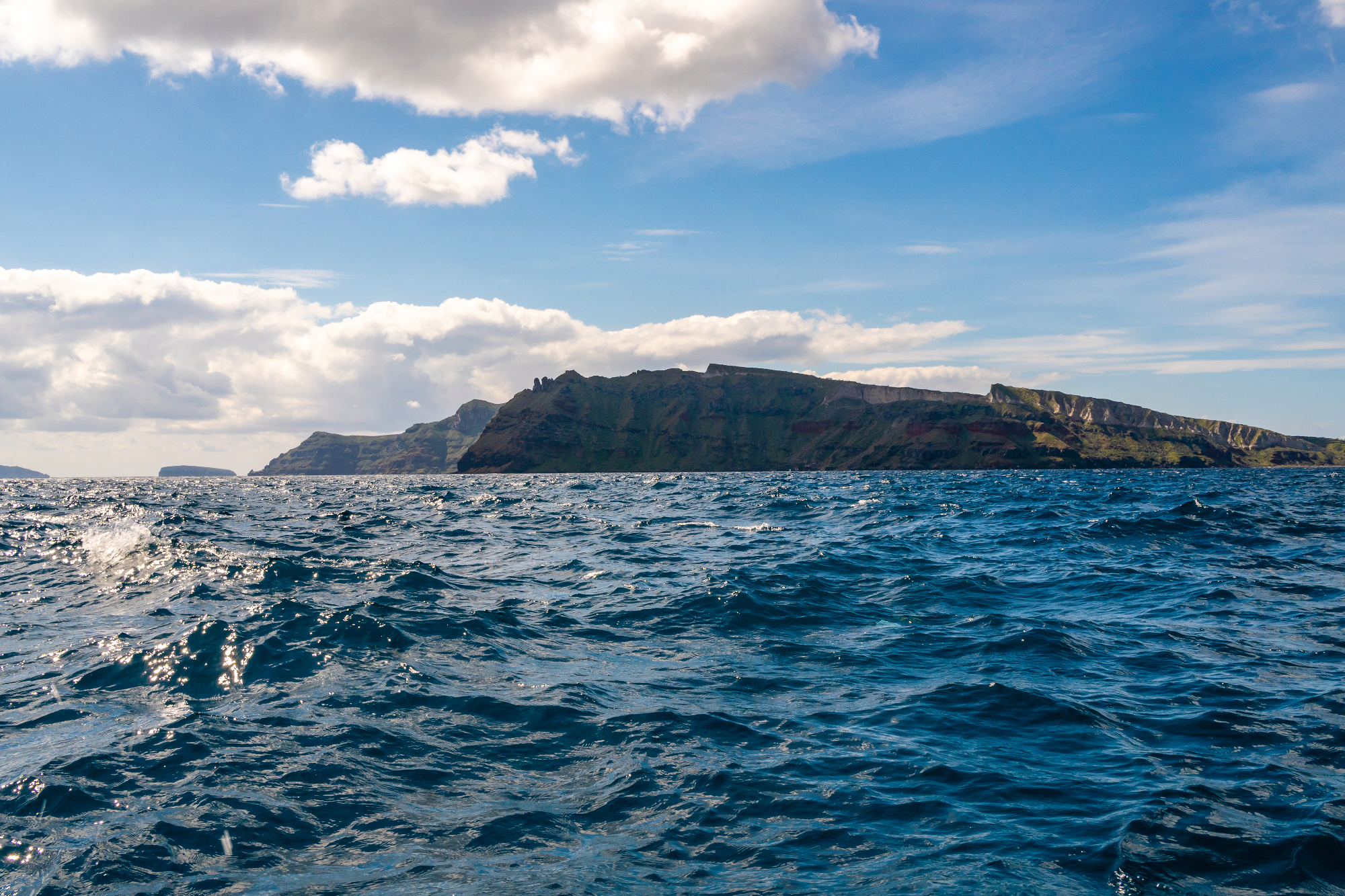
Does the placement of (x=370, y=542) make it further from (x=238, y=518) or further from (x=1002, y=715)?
(x=1002, y=715)

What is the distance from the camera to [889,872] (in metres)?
7.23

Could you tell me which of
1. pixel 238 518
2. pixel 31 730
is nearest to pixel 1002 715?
pixel 31 730

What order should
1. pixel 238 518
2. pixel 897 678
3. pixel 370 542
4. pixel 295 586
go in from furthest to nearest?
pixel 238 518
pixel 370 542
pixel 295 586
pixel 897 678

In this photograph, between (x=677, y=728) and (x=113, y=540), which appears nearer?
(x=677, y=728)

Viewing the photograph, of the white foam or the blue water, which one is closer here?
the blue water

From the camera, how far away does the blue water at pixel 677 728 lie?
7441 mm

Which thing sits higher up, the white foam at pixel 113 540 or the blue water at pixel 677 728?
the blue water at pixel 677 728

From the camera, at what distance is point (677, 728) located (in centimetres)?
1141

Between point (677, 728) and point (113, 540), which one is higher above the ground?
point (677, 728)

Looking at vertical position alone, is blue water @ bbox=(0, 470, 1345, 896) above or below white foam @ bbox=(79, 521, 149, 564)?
above

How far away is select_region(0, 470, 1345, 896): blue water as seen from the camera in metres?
7.44

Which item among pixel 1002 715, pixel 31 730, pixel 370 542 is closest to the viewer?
pixel 31 730

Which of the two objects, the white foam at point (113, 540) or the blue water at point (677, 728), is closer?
the blue water at point (677, 728)

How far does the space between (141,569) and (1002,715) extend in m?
27.6
